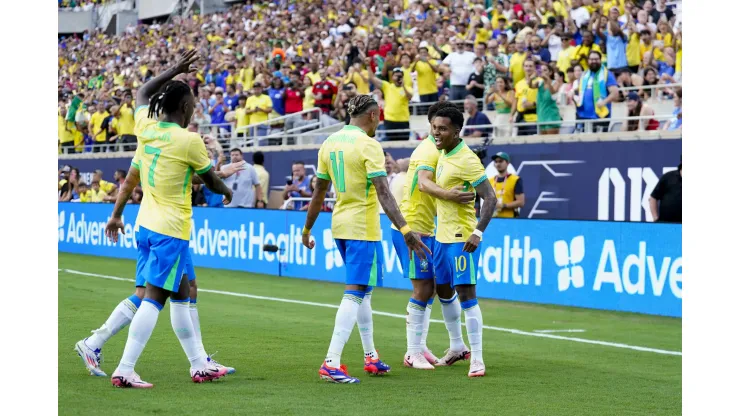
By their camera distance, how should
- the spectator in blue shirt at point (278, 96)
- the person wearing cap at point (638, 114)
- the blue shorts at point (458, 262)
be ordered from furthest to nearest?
the spectator in blue shirt at point (278, 96) → the person wearing cap at point (638, 114) → the blue shorts at point (458, 262)

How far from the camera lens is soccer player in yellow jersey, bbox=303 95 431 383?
830 cm

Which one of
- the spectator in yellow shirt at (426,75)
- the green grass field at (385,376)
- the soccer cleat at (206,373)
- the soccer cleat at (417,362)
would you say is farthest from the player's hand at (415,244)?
the spectator in yellow shirt at (426,75)

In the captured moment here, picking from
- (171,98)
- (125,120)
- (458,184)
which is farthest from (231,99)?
(171,98)

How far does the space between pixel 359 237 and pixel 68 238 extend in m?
20.5

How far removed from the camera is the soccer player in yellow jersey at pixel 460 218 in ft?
28.9

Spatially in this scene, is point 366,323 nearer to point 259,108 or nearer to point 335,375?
point 335,375

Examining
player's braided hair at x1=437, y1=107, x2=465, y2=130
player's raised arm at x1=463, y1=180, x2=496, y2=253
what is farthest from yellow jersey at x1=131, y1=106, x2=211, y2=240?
player's raised arm at x1=463, y1=180, x2=496, y2=253

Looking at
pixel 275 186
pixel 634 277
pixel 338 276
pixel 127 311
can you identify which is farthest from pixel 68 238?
pixel 127 311

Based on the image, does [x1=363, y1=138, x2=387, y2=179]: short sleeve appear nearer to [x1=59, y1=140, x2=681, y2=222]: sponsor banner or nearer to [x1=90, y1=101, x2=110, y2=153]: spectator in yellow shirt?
[x1=59, y1=140, x2=681, y2=222]: sponsor banner

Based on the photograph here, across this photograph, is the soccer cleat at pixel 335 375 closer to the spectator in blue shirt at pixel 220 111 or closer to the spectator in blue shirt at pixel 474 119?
the spectator in blue shirt at pixel 474 119

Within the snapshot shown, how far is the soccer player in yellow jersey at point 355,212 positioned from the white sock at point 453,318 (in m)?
1.10

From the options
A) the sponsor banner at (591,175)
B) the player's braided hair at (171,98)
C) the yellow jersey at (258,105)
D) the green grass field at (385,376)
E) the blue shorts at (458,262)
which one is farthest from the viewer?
the yellow jersey at (258,105)

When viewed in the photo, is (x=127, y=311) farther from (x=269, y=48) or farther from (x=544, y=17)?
(x=269, y=48)

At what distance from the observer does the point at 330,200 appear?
2156 centimetres
